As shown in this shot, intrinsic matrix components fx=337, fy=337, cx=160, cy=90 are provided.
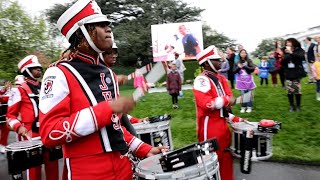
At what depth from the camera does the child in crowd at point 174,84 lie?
39.7ft

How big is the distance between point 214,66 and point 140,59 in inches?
1060

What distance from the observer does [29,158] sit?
13.1 feet

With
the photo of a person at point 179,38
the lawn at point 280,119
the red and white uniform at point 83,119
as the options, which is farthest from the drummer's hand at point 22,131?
the photo of a person at point 179,38

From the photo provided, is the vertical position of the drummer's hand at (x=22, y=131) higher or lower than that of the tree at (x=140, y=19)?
lower

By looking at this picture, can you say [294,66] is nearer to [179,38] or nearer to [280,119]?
[280,119]

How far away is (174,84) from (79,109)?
33.5 feet

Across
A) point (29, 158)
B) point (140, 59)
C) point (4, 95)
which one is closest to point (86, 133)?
point (29, 158)

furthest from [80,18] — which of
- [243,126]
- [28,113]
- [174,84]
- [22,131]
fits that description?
[174,84]

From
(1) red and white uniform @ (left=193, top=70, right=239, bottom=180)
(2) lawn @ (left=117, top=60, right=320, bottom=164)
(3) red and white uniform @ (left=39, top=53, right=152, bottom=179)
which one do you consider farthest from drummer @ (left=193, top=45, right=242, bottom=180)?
(3) red and white uniform @ (left=39, top=53, right=152, bottom=179)

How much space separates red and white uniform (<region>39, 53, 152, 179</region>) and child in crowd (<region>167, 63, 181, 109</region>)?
985cm

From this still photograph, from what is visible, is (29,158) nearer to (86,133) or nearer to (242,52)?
(86,133)

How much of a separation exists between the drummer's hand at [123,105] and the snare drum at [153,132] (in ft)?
8.41

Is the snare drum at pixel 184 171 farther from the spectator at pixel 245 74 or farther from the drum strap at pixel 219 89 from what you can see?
the spectator at pixel 245 74

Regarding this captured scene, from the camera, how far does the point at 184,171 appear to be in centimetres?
218
